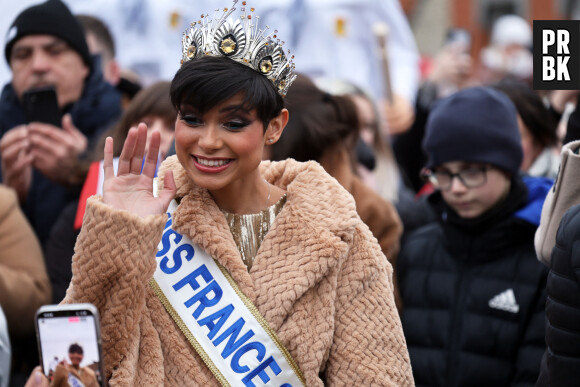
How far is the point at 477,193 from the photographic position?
461cm

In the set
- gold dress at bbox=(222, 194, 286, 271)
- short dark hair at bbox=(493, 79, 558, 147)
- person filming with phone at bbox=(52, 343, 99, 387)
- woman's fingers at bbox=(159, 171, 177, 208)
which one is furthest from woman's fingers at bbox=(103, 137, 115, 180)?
short dark hair at bbox=(493, 79, 558, 147)

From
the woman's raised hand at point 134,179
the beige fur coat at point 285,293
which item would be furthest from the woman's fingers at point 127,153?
the beige fur coat at point 285,293

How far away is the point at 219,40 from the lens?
3.12m

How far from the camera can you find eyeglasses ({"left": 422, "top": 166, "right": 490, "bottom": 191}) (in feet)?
15.2

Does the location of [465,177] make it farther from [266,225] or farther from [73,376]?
[73,376]

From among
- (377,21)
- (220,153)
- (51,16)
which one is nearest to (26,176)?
(51,16)

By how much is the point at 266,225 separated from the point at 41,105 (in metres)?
2.43

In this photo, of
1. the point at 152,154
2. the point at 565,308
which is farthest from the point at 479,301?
the point at 152,154

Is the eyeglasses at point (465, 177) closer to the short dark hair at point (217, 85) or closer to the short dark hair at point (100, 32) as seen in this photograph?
the short dark hair at point (217, 85)

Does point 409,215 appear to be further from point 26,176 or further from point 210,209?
point 210,209

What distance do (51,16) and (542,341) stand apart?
3148mm

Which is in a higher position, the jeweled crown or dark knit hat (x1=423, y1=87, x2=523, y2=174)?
the jeweled crown

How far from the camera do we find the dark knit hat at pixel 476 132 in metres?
4.66

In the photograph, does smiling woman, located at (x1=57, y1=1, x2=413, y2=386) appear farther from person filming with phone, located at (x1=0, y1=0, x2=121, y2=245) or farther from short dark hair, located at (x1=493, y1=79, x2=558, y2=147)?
short dark hair, located at (x1=493, y1=79, x2=558, y2=147)
